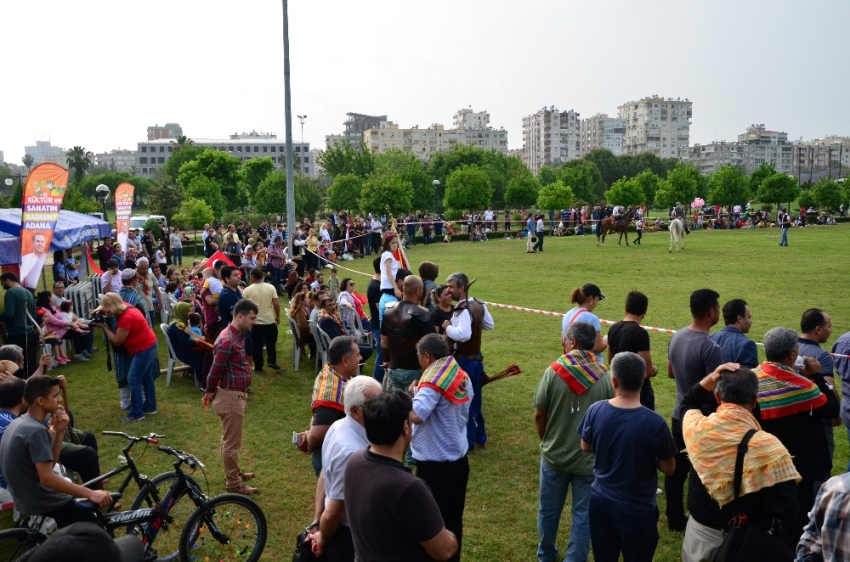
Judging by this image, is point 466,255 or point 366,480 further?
point 466,255

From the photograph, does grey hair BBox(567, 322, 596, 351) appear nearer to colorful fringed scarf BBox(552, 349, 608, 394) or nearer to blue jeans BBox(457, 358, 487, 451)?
colorful fringed scarf BBox(552, 349, 608, 394)

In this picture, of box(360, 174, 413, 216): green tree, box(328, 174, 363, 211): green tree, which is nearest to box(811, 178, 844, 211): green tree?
box(360, 174, 413, 216): green tree

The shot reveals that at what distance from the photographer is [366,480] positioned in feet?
9.69

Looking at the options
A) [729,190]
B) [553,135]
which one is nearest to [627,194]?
[729,190]

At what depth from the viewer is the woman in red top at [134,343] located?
8.20m

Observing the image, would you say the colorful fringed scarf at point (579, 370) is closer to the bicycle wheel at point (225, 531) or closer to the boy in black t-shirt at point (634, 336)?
the boy in black t-shirt at point (634, 336)

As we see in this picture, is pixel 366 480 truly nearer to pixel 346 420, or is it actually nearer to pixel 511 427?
pixel 346 420

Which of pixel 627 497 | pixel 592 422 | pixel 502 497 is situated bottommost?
pixel 502 497

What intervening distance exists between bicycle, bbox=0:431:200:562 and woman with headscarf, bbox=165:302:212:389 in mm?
4396

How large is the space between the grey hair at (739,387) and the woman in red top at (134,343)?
22.6 ft

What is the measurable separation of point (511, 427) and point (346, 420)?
4.62 m

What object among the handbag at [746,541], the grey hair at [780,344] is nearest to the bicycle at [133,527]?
the handbag at [746,541]

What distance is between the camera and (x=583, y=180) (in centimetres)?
7800

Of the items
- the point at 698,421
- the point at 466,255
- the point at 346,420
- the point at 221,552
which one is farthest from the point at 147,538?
the point at 466,255
